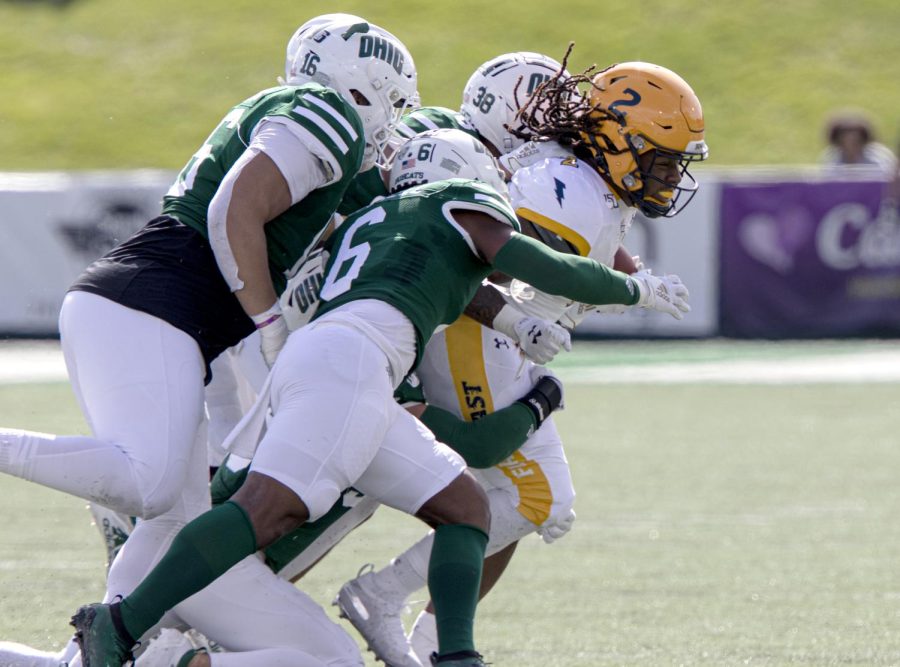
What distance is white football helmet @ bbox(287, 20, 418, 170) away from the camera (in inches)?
151

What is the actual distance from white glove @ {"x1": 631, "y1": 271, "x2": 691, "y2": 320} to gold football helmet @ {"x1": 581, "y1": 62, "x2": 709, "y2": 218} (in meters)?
0.43

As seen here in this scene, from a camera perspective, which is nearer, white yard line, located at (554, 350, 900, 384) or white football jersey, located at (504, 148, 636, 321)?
white football jersey, located at (504, 148, 636, 321)

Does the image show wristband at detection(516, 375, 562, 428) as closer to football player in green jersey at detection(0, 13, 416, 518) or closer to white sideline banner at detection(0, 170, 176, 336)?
football player in green jersey at detection(0, 13, 416, 518)

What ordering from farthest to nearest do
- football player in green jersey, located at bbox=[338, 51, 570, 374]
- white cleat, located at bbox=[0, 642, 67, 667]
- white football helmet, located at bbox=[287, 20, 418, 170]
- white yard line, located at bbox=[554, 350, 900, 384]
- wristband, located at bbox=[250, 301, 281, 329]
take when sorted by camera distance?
white yard line, located at bbox=[554, 350, 900, 384], football player in green jersey, located at bbox=[338, 51, 570, 374], white football helmet, located at bbox=[287, 20, 418, 170], wristband, located at bbox=[250, 301, 281, 329], white cleat, located at bbox=[0, 642, 67, 667]

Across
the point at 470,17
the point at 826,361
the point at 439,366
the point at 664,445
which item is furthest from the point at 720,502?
the point at 470,17

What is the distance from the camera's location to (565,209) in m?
3.95

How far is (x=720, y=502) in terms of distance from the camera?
651 centimetres

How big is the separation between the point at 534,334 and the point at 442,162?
0.53m

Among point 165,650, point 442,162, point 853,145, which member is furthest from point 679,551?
point 853,145

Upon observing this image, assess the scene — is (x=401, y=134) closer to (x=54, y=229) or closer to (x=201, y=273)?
(x=201, y=273)

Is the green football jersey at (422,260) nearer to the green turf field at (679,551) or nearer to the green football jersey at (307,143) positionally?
the green football jersey at (307,143)

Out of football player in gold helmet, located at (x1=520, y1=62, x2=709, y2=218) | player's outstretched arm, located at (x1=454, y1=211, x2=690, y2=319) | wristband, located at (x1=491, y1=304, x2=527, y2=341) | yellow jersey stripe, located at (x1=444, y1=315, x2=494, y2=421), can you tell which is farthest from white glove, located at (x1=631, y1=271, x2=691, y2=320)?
yellow jersey stripe, located at (x1=444, y1=315, x2=494, y2=421)

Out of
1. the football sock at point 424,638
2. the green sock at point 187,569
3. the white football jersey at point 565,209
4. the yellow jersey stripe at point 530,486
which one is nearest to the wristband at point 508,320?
the white football jersey at point 565,209

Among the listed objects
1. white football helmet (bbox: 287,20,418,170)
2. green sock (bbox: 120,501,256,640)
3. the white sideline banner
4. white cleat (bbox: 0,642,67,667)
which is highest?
white football helmet (bbox: 287,20,418,170)
